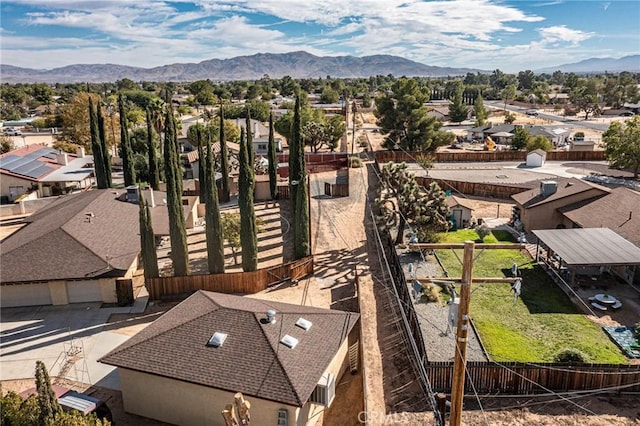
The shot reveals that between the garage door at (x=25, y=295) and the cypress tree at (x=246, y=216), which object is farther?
the cypress tree at (x=246, y=216)

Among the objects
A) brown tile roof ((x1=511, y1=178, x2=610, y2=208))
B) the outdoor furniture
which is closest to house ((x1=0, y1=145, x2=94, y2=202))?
brown tile roof ((x1=511, y1=178, x2=610, y2=208))

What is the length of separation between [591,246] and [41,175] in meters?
48.8

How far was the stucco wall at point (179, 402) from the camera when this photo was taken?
14.7 m

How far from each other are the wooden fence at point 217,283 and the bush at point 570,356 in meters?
15.4

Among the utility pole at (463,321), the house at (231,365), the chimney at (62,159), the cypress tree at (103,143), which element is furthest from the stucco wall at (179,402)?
the chimney at (62,159)

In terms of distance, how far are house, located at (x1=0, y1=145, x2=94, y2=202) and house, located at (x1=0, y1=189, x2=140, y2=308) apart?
19220mm

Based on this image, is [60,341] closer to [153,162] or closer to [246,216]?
[246,216]

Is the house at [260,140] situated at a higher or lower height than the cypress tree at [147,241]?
higher

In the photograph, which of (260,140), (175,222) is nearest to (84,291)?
(175,222)

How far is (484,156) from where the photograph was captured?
59.2 meters

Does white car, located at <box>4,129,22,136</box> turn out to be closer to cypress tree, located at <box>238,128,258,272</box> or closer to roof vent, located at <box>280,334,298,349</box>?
cypress tree, located at <box>238,128,258,272</box>

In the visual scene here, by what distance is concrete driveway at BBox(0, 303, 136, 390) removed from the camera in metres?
18.9

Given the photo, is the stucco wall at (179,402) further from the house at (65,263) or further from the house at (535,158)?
the house at (535,158)

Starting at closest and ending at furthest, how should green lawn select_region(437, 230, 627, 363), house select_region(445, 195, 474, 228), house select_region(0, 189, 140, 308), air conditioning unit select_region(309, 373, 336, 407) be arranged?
air conditioning unit select_region(309, 373, 336, 407) < green lawn select_region(437, 230, 627, 363) < house select_region(0, 189, 140, 308) < house select_region(445, 195, 474, 228)
